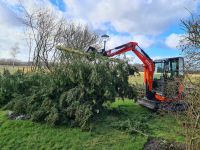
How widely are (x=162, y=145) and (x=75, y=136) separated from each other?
2.53m

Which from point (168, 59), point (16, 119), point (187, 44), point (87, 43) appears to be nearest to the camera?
point (187, 44)

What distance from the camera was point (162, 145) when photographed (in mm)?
7379

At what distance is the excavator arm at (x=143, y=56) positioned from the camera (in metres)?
12.6

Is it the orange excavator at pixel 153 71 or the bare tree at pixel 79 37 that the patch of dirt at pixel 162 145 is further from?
the bare tree at pixel 79 37

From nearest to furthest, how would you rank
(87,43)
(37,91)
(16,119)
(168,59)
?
(16,119) < (37,91) < (168,59) < (87,43)

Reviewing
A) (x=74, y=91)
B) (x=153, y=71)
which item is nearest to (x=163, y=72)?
(x=153, y=71)

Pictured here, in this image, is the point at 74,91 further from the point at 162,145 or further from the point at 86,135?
the point at 162,145

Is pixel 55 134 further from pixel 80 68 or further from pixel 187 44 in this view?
pixel 187 44

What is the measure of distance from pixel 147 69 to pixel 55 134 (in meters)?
6.04

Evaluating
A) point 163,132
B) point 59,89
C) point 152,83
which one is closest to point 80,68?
point 59,89

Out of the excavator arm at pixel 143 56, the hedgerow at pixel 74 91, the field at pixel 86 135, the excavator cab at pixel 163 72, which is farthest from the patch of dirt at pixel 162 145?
the excavator arm at pixel 143 56

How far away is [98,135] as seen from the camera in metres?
8.42

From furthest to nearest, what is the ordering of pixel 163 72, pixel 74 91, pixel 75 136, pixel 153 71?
pixel 153 71, pixel 163 72, pixel 74 91, pixel 75 136

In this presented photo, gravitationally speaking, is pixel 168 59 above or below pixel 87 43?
below
